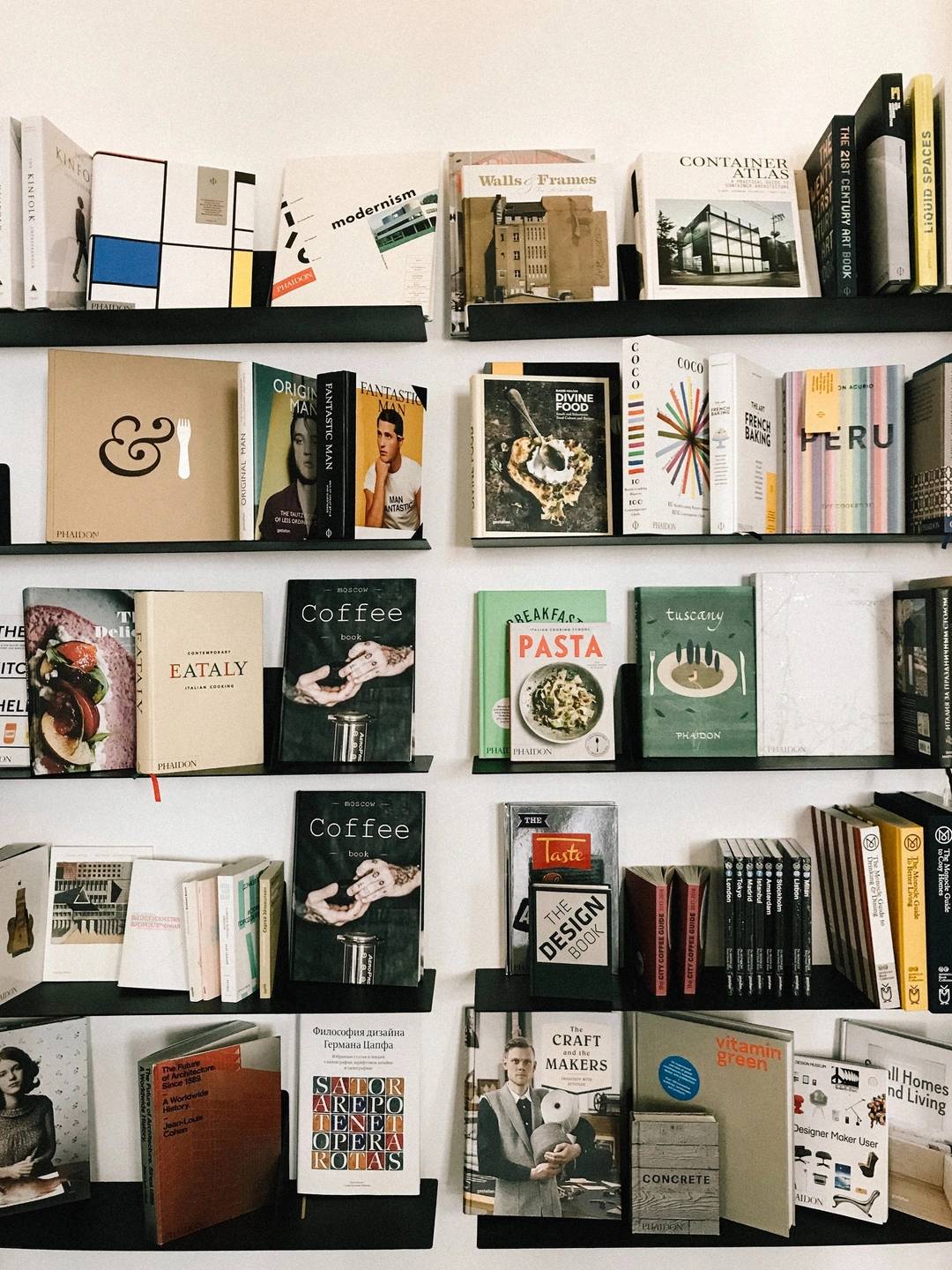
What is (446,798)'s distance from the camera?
66.7 inches

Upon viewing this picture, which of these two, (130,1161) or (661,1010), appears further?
(130,1161)

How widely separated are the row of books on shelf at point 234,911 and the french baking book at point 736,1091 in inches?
19.0

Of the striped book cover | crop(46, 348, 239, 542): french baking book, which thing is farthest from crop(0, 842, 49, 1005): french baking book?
the striped book cover

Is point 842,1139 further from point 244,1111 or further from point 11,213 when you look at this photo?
point 11,213

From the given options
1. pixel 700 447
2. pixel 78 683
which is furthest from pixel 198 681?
pixel 700 447

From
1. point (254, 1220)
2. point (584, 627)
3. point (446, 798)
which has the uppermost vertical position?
point (584, 627)

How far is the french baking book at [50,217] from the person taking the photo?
147 centimetres

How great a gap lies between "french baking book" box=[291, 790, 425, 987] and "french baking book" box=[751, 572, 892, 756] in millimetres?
700

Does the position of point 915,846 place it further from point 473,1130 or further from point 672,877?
point 473,1130

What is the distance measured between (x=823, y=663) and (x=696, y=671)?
0.24 metres

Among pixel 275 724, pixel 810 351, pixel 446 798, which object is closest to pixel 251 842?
pixel 275 724

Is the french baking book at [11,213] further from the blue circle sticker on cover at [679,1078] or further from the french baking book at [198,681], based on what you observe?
the blue circle sticker on cover at [679,1078]

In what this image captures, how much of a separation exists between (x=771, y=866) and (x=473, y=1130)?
0.76 metres

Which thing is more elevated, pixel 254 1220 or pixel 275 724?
pixel 275 724
